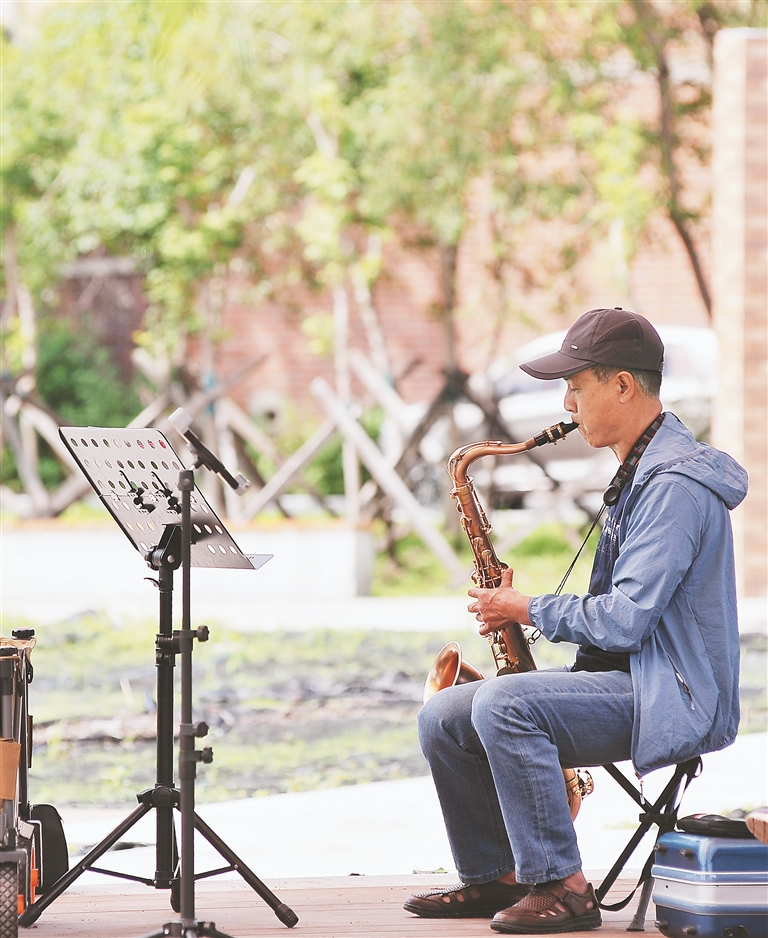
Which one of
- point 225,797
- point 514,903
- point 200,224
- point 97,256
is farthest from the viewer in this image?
point 97,256

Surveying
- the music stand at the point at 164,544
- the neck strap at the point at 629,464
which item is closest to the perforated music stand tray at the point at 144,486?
the music stand at the point at 164,544

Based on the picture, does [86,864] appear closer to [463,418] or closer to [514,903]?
[514,903]

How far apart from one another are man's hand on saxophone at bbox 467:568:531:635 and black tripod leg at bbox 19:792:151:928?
94 cm

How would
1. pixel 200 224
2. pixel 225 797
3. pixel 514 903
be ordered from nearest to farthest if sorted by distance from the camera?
pixel 514 903, pixel 225 797, pixel 200 224

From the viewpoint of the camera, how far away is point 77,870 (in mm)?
3473

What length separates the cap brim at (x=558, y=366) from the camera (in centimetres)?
347

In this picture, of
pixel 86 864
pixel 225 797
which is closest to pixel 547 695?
pixel 86 864

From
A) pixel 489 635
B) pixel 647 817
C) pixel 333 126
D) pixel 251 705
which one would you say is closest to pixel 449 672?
pixel 489 635

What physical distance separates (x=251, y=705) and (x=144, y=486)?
13.5 ft

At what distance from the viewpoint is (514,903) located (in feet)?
12.0

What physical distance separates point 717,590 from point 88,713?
181 inches

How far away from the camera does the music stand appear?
341 cm

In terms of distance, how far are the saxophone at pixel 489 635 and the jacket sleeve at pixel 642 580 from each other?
0.35 meters

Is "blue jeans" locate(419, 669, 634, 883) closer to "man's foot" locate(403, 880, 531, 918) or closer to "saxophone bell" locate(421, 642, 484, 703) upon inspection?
"man's foot" locate(403, 880, 531, 918)
